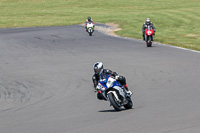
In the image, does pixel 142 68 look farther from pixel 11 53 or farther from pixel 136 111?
pixel 11 53

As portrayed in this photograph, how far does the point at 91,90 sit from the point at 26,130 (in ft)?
17.8

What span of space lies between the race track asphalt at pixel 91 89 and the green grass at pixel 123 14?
560 cm

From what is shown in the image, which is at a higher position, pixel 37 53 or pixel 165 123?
pixel 165 123

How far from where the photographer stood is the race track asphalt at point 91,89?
Answer: 8.95 m

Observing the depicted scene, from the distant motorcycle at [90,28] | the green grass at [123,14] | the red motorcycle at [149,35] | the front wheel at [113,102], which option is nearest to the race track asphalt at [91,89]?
the front wheel at [113,102]

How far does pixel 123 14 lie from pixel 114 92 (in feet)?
167

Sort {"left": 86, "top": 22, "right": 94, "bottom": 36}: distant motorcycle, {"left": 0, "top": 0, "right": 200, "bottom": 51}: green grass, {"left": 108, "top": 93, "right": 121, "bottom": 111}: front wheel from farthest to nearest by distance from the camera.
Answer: {"left": 0, "top": 0, "right": 200, "bottom": 51}: green grass, {"left": 86, "top": 22, "right": 94, "bottom": 36}: distant motorcycle, {"left": 108, "top": 93, "right": 121, "bottom": 111}: front wheel

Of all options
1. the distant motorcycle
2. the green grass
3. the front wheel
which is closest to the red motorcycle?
the green grass

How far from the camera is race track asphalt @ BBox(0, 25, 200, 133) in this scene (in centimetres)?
895

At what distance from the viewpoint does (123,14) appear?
60875mm

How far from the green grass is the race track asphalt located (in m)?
5.60

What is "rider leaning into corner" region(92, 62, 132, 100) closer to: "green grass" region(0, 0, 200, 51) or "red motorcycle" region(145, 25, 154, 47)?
"green grass" region(0, 0, 200, 51)

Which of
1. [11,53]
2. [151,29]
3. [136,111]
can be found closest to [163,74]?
[136,111]

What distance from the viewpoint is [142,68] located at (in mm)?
18047
